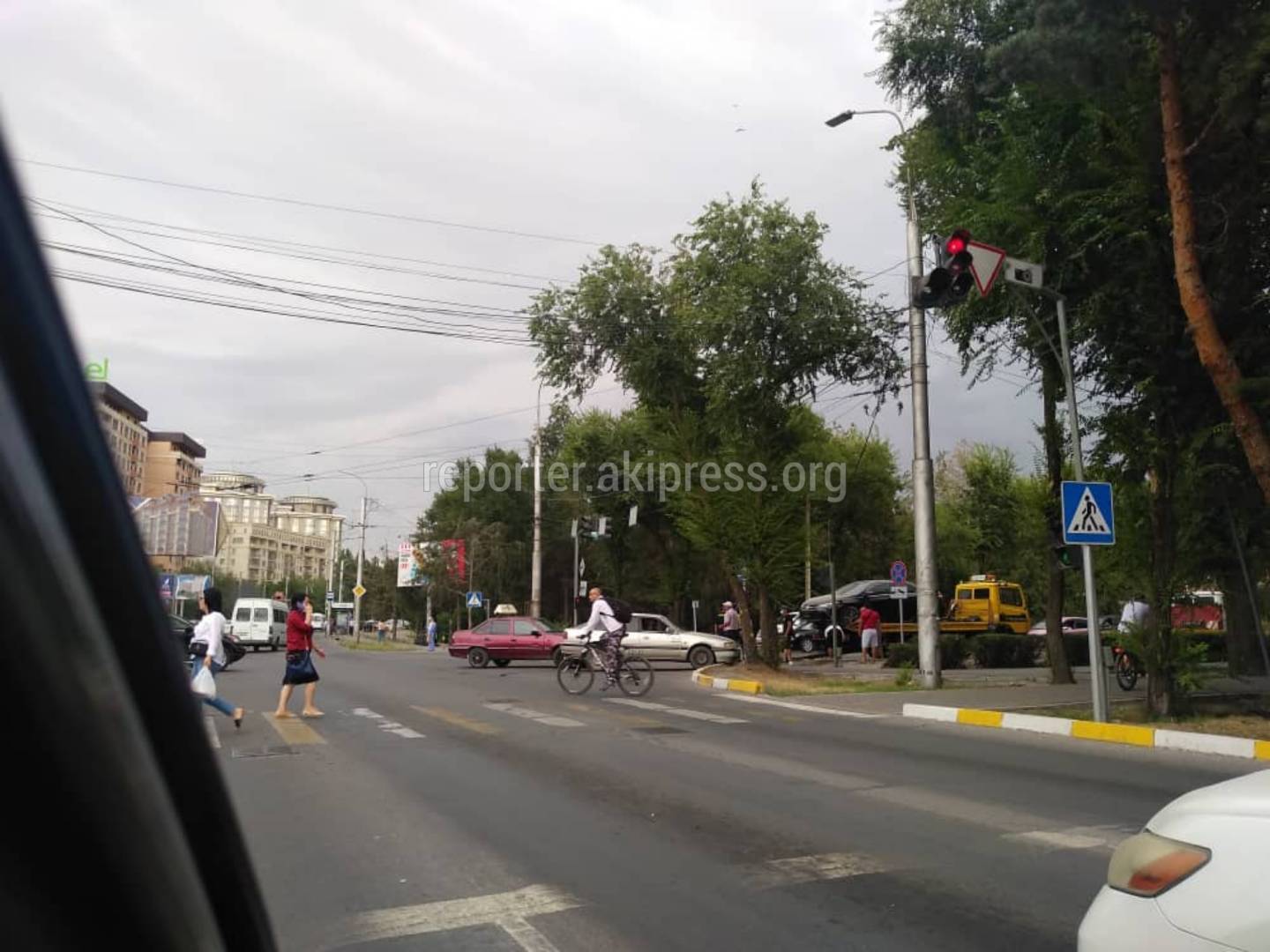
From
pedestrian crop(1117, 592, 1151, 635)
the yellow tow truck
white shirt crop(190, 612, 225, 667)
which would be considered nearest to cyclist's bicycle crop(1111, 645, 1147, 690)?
pedestrian crop(1117, 592, 1151, 635)

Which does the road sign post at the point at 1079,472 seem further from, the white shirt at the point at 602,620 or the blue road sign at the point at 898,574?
the blue road sign at the point at 898,574

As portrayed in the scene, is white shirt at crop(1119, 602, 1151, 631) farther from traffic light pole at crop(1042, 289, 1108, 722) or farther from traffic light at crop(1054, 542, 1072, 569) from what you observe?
traffic light at crop(1054, 542, 1072, 569)

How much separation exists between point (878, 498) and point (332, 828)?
38.7 meters

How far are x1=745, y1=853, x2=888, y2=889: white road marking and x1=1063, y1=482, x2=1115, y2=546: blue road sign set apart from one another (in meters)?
8.57

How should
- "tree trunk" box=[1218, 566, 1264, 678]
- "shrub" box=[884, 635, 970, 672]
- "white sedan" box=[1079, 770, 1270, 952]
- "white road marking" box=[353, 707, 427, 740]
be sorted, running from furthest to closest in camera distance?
"shrub" box=[884, 635, 970, 672], "tree trunk" box=[1218, 566, 1264, 678], "white road marking" box=[353, 707, 427, 740], "white sedan" box=[1079, 770, 1270, 952]

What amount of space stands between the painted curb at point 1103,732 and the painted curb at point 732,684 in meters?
3.89

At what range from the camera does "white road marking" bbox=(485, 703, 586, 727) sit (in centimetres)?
1274

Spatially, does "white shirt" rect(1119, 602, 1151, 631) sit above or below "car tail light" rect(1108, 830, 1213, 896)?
above

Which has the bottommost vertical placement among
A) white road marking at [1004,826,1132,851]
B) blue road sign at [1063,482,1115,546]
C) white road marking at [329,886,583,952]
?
white road marking at [1004,826,1132,851]

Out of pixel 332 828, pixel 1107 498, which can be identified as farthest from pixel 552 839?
pixel 1107 498

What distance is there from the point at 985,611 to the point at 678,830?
31.4 metres

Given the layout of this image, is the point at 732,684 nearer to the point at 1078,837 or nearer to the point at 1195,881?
the point at 1078,837

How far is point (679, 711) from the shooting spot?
14602mm

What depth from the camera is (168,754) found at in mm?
1590
